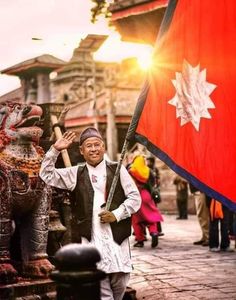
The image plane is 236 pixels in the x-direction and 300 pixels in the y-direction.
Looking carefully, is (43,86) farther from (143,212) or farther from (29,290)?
(29,290)

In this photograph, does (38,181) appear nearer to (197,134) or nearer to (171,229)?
(197,134)

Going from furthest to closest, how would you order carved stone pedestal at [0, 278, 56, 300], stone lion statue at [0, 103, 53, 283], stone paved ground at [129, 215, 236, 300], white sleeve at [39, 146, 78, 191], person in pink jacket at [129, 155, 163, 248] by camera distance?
1. person in pink jacket at [129, 155, 163, 248]
2. stone paved ground at [129, 215, 236, 300]
3. stone lion statue at [0, 103, 53, 283]
4. carved stone pedestal at [0, 278, 56, 300]
5. white sleeve at [39, 146, 78, 191]

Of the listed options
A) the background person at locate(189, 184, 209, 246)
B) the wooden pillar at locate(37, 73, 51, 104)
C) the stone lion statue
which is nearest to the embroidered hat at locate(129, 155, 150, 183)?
the background person at locate(189, 184, 209, 246)

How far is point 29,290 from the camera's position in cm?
486

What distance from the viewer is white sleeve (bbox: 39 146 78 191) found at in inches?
162

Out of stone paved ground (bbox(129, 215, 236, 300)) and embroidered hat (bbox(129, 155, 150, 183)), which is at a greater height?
embroidered hat (bbox(129, 155, 150, 183))

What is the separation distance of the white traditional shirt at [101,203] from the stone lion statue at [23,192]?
101 centimetres

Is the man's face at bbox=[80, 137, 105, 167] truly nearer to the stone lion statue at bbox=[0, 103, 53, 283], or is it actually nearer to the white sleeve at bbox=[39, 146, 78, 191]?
the white sleeve at bbox=[39, 146, 78, 191]

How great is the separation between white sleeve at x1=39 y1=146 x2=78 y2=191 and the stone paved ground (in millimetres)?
2043

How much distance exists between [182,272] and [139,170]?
3.20 m

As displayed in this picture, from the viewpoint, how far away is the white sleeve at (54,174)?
4113 mm

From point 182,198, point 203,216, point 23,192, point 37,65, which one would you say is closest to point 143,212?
point 203,216

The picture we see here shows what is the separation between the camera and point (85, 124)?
91.2ft

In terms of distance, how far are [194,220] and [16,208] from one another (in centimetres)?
1042
